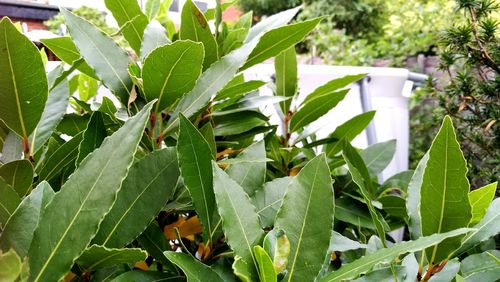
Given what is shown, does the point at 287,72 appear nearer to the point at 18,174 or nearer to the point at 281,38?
the point at 281,38

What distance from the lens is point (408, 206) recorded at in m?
0.48

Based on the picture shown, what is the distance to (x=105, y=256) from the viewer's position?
1.20 feet

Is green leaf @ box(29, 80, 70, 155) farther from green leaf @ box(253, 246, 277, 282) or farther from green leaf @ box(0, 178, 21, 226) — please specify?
green leaf @ box(253, 246, 277, 282)

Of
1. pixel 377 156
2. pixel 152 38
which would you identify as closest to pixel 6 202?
pixel 152 38

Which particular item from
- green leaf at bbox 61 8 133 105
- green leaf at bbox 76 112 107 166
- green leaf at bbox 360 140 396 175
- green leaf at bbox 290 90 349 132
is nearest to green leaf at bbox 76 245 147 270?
green leaf at bbox 76 112 107 166

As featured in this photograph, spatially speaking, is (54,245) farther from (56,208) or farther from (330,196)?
(330,196)

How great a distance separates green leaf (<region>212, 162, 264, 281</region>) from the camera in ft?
1.28

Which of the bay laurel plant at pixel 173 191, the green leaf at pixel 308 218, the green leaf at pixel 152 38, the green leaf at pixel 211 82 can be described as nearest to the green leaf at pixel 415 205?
the bay laurel plant at pixel 173 191

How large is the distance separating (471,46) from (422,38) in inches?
132

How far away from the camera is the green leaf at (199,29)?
58cm

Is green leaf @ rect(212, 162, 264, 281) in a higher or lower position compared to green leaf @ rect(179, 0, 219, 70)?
lower

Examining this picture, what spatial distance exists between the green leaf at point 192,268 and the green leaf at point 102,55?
0.73 ft

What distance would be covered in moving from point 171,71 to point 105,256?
0.19m

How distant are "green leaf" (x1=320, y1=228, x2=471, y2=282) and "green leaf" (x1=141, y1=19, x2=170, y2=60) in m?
0.32
